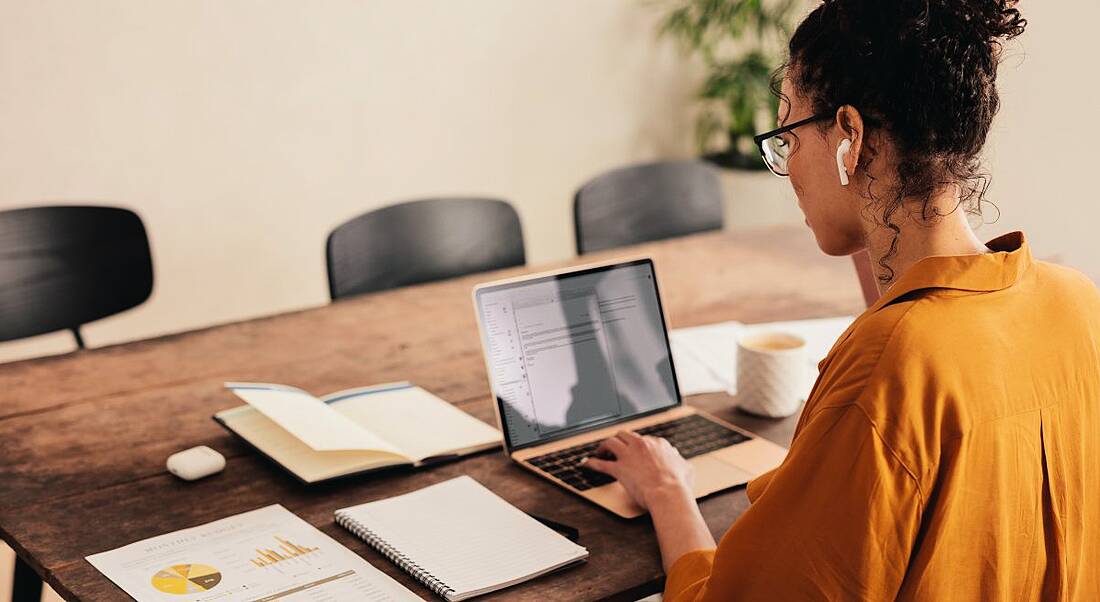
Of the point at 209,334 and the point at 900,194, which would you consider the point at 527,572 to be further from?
the point at 209,334

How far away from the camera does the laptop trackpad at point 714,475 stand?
1491mm

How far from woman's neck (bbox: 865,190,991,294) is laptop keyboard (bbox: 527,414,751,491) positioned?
20.5 inches

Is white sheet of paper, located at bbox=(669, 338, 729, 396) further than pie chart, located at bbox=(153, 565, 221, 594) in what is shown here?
Yes

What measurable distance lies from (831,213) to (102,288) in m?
1.83

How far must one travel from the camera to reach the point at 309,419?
5.26 feet

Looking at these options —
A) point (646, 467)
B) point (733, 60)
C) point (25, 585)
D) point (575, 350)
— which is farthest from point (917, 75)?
point (733, 60)

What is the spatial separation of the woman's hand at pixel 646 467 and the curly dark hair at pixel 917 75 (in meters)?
0.44

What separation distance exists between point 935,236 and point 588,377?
2.08ft

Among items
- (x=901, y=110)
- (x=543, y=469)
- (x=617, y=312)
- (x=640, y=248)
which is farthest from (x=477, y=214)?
(x=901, y=110)

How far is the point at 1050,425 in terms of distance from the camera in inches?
42.9

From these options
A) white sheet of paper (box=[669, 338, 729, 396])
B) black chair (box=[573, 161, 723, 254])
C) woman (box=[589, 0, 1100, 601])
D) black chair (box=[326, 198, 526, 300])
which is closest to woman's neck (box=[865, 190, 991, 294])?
woman (box=[589, 0, 1100, 601])

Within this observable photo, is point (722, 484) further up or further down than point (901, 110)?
further down

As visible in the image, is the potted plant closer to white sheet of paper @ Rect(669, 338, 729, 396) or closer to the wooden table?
the wooden table

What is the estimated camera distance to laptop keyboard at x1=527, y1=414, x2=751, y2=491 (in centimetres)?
151
